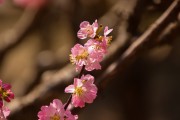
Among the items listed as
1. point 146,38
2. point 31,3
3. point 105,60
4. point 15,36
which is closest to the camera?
point 146,38

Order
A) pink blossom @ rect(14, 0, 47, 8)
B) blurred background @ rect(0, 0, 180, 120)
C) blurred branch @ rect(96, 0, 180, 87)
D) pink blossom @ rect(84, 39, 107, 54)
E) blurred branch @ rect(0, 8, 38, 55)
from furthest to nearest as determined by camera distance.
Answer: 1. pink blossom @ rect(14, 0, 47, 8)
2. blurred branch @ rect(0, 8, 38, 55)
3. blurred background @ rect(0, 0, 180, 120)
4. blurred branch @ rect(96, 0, 180, 87)
5. pink blossom @ rect(84, 39, 107, 54)

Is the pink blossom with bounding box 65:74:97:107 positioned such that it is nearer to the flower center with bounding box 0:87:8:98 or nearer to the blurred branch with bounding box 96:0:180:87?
the flower center with bounding box 0:87:8:98

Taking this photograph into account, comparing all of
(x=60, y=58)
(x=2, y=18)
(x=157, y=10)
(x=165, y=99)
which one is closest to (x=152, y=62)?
(x=165, y=99)

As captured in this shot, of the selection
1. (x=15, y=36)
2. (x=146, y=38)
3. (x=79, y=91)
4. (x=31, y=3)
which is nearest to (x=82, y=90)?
(x=79, y=91)

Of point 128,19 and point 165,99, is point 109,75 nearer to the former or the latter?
point 128,19

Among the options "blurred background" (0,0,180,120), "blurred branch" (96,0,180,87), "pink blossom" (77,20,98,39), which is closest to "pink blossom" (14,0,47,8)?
"blurred background" (0,0,180,120)

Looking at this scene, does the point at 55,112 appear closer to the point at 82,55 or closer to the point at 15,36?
the point at 82,55
